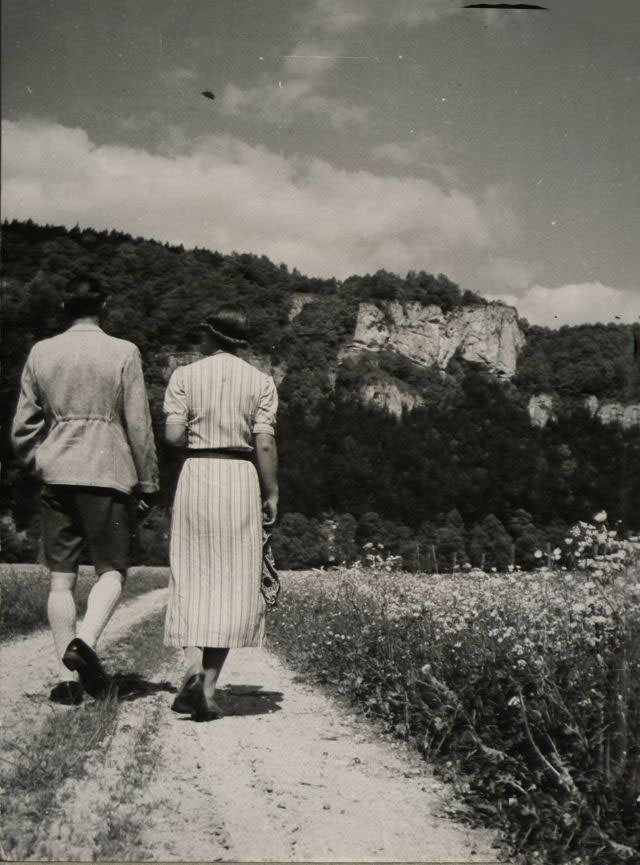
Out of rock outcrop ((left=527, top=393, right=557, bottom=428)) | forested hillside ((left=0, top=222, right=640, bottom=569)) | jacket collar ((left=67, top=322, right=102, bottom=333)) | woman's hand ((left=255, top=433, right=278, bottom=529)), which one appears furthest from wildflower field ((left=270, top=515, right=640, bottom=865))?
rock outcrop ((left=527, top=393, right=557, bottom=428))

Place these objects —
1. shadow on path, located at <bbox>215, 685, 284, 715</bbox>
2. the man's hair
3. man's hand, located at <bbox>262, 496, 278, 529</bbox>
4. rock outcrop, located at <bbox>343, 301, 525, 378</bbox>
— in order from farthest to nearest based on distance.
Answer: rock outcrop, located at <bbox>343, 301, 525, 378</bbox>, shadow on path, located at <bbox>215, 685, 284, 715</bbox>, man's hand, located at <bbox>262, 496, 278, 529</bbox>, the man's hair

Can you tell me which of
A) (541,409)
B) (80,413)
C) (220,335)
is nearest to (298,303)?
(541,409)

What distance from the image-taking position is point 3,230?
2883mm

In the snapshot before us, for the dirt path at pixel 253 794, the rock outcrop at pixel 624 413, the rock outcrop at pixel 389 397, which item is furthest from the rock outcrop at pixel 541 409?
the rock outcrop at pixel 389 397

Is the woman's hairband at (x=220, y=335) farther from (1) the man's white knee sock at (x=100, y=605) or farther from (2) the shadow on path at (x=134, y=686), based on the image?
(2) the shadow on path at (x=134, y=686)

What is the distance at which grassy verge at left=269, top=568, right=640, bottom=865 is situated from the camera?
8.30ft

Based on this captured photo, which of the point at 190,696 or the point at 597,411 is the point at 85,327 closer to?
the point at 190,696

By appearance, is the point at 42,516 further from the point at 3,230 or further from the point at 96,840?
the point at 96,840

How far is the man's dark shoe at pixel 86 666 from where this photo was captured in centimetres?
374

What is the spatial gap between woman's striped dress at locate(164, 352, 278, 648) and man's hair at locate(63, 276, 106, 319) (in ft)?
1.74

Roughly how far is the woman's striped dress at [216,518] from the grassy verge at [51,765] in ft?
1.99

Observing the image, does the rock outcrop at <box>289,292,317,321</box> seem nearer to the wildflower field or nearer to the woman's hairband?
the woman's hairband

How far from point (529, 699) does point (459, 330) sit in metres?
9.71

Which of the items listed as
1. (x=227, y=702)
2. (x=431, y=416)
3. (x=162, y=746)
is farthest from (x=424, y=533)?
A: (x=162, y=746)
